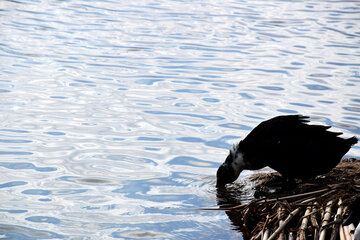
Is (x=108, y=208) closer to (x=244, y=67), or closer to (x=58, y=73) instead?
(x=58, y=73)

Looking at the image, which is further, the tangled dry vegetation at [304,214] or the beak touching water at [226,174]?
the beak touching water at [226,174]

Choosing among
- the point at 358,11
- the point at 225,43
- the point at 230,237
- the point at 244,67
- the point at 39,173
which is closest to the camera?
the point at 230,237

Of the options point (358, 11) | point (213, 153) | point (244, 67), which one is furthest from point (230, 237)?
point (358, 11)

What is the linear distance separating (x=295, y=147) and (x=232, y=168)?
717mm

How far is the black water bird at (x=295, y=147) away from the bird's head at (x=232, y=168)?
76 millimetres

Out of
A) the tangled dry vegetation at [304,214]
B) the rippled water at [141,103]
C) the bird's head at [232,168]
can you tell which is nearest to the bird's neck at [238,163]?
the bird's head at [232,168]

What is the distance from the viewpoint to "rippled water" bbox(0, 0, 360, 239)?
5.60m

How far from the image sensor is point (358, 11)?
19250mm

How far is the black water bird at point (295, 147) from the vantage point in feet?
17.6

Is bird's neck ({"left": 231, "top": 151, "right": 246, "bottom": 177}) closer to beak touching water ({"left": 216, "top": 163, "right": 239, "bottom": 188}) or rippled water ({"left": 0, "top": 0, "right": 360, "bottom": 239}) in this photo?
beak touching water ({"left": 216, "top": 163, "right": 239, "bottom": 188})

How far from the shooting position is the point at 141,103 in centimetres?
909

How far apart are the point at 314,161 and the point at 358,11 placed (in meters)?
15.1

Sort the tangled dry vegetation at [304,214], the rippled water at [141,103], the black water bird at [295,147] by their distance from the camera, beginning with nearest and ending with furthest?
the tangled dry vegetation at [304,214] < the black water bird at [295,147] < the rippled water at [141,103]

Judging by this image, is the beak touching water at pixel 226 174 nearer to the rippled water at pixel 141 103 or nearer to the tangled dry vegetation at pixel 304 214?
the rippled water at pixel 141 103
